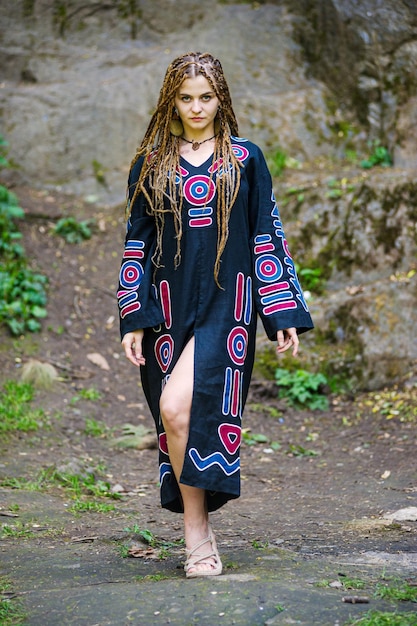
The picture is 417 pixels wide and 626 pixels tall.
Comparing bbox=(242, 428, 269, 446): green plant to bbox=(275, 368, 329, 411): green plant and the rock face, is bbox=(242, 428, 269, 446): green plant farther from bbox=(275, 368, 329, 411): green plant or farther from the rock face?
the rock face

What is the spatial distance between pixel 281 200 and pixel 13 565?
4966 mm

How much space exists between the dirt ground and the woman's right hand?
112cm

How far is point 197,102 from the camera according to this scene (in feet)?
10.9

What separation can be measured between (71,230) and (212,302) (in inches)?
200

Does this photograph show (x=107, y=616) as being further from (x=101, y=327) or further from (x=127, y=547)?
(x=101, y=327)

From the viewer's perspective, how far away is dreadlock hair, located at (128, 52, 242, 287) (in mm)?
3277

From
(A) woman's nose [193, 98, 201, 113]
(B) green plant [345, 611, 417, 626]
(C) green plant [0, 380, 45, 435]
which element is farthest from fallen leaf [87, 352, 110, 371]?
(B) green plant [345, 611, 417, 626]

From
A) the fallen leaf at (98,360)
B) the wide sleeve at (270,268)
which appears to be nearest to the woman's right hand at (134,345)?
the wide sleeve at (270,268)

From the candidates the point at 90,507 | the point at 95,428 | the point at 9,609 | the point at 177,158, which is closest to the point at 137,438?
the point at 95,428

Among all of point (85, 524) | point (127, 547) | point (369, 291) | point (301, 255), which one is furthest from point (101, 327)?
point (127, 547)

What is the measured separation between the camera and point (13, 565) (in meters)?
3.48

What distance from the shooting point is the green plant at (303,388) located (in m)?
6.62

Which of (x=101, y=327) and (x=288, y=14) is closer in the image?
(x=101, y=327)

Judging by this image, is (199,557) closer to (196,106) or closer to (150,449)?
(196,106)
